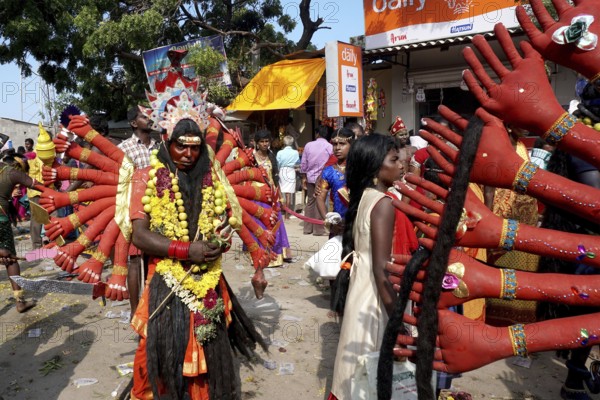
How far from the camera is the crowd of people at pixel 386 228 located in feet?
4.24

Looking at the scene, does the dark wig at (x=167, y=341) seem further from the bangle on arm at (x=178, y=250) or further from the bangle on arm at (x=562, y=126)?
the bangle on arm at (x=562, y=126)

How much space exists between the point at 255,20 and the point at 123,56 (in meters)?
5.18

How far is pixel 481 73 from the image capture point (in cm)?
132

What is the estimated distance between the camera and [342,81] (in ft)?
29.2

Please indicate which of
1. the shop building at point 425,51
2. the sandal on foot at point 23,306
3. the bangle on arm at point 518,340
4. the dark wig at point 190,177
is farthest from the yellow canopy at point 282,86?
the bangle on arm at point 518,340

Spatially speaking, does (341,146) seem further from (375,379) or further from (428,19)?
(428,19)

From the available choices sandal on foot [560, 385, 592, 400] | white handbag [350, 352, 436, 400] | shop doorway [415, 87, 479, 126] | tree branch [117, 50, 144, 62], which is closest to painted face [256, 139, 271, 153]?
sandal on foot [560, 385, 592, 400]

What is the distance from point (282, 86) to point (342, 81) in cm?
324

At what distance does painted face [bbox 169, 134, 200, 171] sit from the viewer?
2750 millimetres

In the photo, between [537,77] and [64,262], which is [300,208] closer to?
[64,262]

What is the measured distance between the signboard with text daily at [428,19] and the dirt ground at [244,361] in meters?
6.48

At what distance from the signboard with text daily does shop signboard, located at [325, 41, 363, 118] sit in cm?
167

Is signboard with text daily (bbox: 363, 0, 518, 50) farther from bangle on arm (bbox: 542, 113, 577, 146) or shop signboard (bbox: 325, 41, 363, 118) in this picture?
bangle on arm (bbox: 542, 113, 577, 146)

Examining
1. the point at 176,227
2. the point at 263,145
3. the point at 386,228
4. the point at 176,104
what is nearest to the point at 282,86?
the point at 263,145
